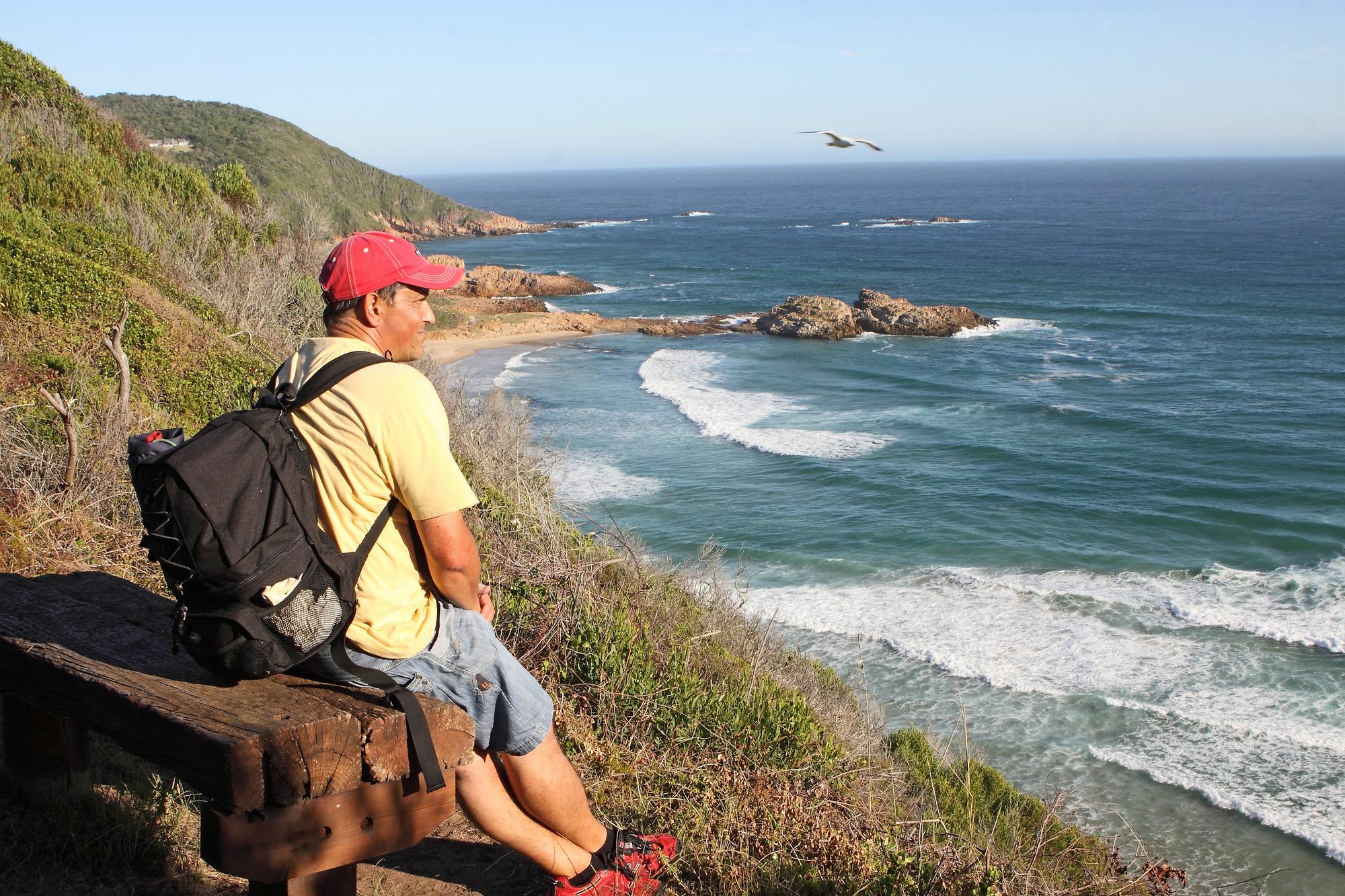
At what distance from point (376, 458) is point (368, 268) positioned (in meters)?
0.57

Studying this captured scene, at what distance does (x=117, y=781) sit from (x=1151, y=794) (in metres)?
9.80

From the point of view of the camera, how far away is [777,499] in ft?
63.6

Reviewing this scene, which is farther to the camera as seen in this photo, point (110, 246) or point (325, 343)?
point (110, 246)

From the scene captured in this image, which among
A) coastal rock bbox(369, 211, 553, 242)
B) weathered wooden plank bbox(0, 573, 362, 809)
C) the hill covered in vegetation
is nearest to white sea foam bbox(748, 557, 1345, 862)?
the hill covered in vegetation

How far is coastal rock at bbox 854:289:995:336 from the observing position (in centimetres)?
4056

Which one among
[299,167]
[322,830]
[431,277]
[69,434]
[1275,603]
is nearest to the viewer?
[322,830]

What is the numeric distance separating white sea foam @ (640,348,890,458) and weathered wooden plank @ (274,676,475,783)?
20.8 m

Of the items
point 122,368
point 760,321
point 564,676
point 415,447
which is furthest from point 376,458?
point 760,321

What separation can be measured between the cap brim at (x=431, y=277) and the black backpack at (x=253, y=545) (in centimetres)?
34

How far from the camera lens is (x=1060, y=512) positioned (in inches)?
750

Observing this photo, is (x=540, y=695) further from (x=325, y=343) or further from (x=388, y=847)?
(x=325, y=343)

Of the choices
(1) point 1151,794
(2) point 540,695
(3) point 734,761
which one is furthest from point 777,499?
(2) point 540,695

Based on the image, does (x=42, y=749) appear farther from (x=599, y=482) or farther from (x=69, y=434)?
(x=599, y=482)

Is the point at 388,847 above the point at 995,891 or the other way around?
above
